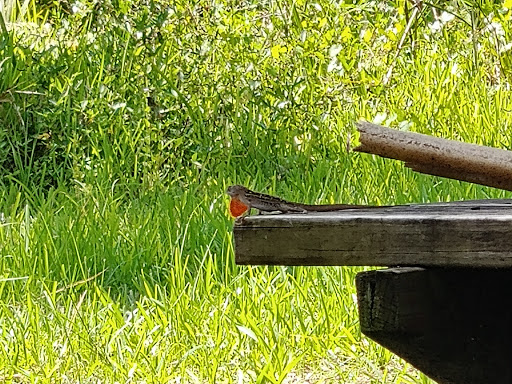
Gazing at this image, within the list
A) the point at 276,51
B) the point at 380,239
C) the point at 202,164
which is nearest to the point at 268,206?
the point at 380,239

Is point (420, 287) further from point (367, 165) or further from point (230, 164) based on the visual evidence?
point (230, 164)

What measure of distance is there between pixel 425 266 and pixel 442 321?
178 millimetres

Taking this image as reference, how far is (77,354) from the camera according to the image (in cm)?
250

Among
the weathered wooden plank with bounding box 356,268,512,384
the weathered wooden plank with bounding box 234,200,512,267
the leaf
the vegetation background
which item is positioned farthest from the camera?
the leaf

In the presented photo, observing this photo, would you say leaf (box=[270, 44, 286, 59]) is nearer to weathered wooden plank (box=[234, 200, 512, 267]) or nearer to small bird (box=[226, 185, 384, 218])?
small bird (box=[226, 185, 384, 218])

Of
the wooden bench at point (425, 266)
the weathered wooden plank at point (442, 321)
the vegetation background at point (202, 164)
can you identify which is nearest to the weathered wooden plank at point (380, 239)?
the wooden bench at point (425, 266)

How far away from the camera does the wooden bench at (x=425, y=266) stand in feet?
3.15

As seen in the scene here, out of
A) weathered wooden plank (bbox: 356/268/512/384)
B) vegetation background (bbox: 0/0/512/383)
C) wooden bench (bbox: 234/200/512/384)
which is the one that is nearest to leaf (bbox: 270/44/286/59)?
vegetation background (bbox: 0/0/512/383)

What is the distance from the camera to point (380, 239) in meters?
0.99

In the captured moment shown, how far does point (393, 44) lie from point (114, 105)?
1666mm

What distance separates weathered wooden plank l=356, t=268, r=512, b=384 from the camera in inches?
44.1

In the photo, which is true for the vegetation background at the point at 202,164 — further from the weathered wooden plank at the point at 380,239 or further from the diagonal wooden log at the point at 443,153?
the weathered wooden plank at the point at 380,239

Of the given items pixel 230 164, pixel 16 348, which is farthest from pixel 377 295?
pixel 230 164

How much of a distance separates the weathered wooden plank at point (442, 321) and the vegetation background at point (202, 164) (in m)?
1.11
